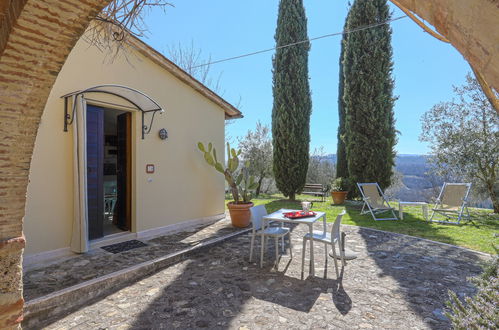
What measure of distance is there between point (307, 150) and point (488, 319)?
10998 millimetres

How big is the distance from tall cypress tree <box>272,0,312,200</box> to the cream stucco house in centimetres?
401

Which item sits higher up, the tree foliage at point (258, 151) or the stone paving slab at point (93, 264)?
the tree foliage at point (258, 151)

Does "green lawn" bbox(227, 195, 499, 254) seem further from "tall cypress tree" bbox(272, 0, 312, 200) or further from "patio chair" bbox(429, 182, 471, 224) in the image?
"tall cypress tree" bbox(272, 0, 312, 200)

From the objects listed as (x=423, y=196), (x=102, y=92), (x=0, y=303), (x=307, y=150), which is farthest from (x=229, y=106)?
(x=423, y=196)

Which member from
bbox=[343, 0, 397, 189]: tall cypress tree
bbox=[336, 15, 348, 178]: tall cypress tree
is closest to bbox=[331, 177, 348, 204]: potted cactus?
bbox=[343, 0, 397, 189]: tall cypress tree

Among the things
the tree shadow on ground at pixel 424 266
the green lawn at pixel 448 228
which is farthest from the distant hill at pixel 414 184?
the tree shadow on ground at pixel 424 266

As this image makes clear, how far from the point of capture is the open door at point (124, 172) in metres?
6.14

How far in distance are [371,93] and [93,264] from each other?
1051cm

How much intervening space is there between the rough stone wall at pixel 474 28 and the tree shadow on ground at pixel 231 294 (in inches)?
117

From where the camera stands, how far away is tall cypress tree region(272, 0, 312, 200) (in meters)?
11.9

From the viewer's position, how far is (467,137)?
28.1 ft

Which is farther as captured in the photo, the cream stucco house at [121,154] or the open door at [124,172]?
the open door at [124,172]

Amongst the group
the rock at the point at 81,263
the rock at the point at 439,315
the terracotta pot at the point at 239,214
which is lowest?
the rock at the point at 439,315

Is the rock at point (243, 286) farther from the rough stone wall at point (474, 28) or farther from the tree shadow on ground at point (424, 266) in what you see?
the rough stone wall at point (474, 28)
